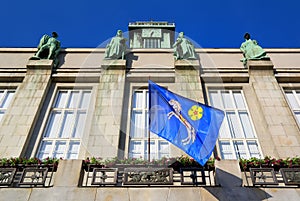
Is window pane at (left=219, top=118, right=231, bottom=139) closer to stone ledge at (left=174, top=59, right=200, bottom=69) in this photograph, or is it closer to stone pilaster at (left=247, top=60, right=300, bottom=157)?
stone pilaster at (left=247, top=60, right=300, bottom=157)

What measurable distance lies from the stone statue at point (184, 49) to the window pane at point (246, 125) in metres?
4.29

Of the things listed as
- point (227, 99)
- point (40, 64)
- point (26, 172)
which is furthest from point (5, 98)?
point (227, 99)

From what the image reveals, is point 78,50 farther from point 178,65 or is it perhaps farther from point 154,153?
point 154,153

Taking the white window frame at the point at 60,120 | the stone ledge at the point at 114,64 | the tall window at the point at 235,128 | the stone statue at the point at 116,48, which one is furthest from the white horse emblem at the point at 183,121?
the stone statue at the point at 116,48

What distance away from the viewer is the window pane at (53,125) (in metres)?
13.1

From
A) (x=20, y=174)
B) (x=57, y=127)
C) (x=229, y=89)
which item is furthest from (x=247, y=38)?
(x=20, y=174)

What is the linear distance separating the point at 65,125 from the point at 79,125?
26.2 inches

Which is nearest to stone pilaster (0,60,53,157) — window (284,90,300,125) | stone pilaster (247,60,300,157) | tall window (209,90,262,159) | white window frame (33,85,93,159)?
white window frame (33,85,93,159)

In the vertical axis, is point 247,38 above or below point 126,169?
above

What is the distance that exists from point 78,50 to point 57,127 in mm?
5857

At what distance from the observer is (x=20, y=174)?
31.6 ft

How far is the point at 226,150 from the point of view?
1247cm

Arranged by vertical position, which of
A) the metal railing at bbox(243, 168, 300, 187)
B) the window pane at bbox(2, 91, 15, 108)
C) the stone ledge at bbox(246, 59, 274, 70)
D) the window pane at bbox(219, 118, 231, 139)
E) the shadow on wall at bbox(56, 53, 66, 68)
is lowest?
the metal railing at bbox(243, 168, 300, 187)

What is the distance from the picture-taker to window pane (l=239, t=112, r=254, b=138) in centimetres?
1325
